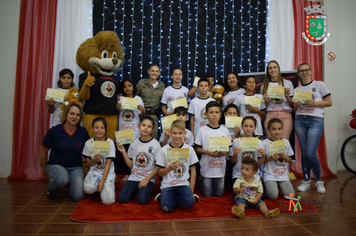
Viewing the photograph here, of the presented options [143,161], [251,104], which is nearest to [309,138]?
[251,104]

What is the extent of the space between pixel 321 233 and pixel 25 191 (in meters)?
3.17

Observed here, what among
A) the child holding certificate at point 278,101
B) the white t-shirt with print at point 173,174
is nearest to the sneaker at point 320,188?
the child holding certificate at point 278,101

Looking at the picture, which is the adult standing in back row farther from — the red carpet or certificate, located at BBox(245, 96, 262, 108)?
the red carpet

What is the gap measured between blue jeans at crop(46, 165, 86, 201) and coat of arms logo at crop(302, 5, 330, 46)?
4.50m

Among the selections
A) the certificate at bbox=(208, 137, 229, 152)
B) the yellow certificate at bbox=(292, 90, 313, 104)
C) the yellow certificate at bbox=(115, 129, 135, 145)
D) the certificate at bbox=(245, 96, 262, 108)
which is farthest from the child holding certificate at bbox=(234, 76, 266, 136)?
the yellow certificate at bbox=(115, 129, 135, 145)

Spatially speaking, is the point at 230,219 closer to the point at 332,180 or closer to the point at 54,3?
the point at 332,180

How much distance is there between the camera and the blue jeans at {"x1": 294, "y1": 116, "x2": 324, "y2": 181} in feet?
10.5

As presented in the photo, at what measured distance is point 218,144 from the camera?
2.71 metres

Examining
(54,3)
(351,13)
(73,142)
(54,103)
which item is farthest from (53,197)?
(351,13)

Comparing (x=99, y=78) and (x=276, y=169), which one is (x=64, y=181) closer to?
(x=99, y=78)

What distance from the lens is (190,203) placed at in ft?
7.81

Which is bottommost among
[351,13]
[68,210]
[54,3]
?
[68,210]

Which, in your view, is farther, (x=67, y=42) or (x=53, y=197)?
(x=67, y=42)

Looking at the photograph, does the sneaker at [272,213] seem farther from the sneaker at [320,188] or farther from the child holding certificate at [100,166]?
the child holding certificate at [100,166]
